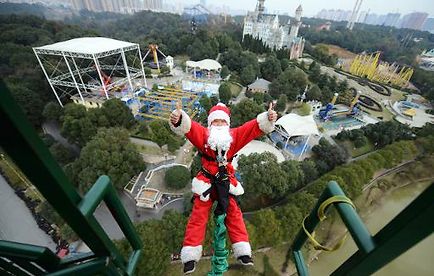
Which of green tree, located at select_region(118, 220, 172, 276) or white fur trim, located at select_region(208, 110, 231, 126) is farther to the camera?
green tree, located at select_region(118, 220, 172, 276)

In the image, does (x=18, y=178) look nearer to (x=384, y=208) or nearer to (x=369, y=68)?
(x=384, y=208)

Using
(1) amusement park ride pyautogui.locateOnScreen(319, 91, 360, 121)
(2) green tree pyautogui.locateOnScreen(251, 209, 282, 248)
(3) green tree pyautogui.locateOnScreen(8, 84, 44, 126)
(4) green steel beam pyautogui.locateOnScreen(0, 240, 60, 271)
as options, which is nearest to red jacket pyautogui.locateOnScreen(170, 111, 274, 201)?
(4) green steel beam pyautogui.locateOnScreen(0, 240, 60, 271)

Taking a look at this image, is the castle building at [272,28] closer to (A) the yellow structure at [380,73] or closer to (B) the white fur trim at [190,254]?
(A) the yellow structure at [380,73]

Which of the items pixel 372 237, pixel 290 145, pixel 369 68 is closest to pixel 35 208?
pixel 372 237

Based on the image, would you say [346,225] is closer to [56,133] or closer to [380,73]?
[56,133]

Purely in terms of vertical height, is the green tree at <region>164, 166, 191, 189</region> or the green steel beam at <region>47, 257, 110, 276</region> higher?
the green steel beam at <region>47, 257, 110, 276</region>

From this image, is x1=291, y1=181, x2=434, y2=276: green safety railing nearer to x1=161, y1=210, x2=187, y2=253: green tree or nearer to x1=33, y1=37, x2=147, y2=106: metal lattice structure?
x1=161, y1=210, x2=187, y2=253: green tree

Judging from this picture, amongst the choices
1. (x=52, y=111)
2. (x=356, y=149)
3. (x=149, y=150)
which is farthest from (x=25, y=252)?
(x=356, y=149)
